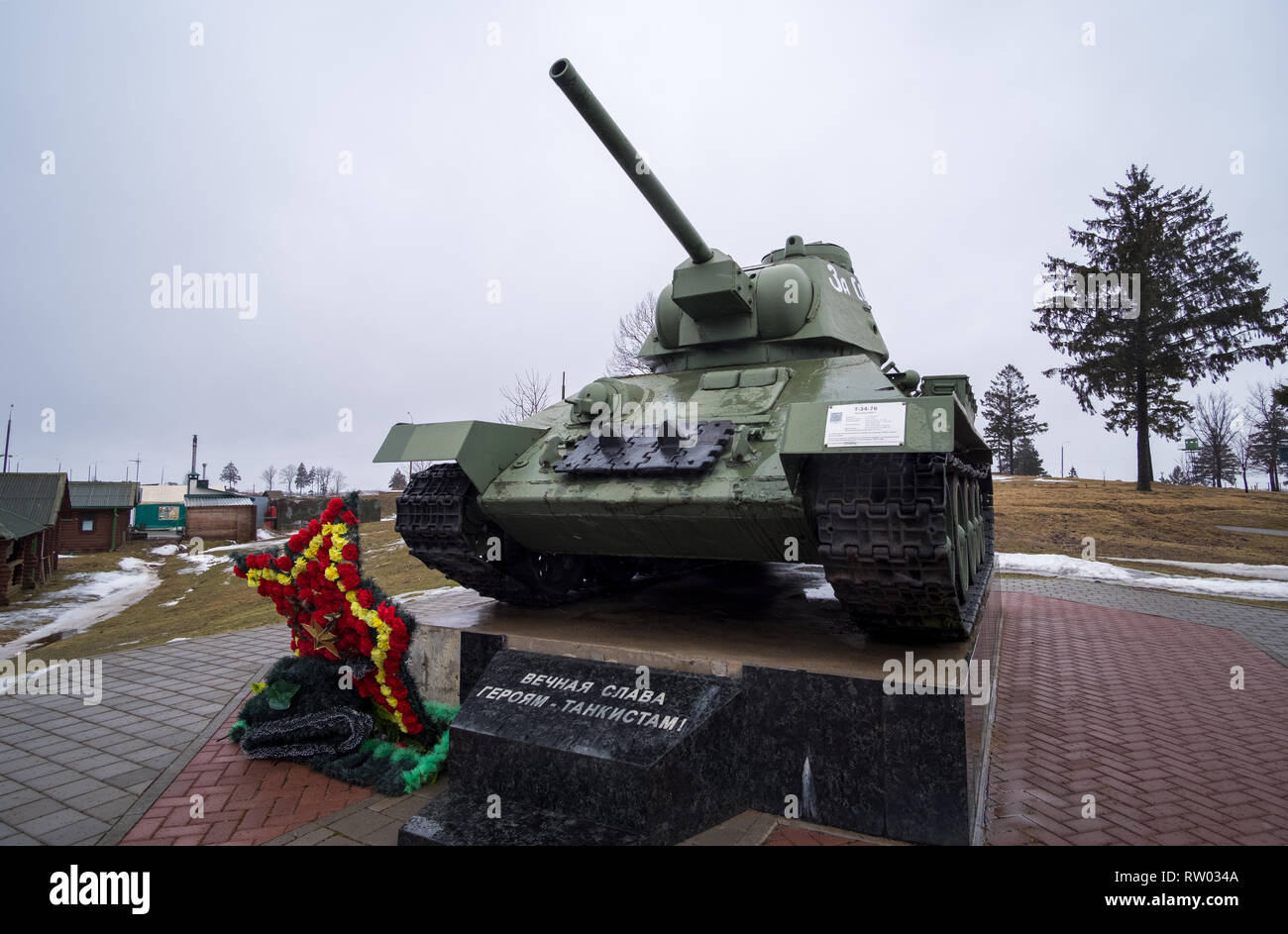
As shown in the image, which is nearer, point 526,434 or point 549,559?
point 526,434

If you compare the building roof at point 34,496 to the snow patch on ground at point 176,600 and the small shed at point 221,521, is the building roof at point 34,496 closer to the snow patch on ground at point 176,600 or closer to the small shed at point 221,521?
the snow patch on ground at point 176,600

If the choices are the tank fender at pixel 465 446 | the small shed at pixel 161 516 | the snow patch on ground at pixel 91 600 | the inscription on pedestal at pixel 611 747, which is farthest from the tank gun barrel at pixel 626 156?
the small shed at pixel 161 516

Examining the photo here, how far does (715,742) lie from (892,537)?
4.41 feet

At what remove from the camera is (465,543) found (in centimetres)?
509

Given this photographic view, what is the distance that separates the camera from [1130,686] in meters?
5.94

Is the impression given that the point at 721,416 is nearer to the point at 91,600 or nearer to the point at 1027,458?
the point at 91,600

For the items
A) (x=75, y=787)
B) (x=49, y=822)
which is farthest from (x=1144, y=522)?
(x=49, y=822)

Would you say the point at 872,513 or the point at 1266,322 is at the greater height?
the point at 1266,322

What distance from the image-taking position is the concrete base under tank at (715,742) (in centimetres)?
336

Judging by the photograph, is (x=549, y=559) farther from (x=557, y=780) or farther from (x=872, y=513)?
(x=872, y=513)

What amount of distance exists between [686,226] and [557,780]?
380cm

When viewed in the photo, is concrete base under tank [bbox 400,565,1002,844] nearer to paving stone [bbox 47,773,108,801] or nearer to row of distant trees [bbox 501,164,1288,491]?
paving stone [bbox 47,773,108,801]

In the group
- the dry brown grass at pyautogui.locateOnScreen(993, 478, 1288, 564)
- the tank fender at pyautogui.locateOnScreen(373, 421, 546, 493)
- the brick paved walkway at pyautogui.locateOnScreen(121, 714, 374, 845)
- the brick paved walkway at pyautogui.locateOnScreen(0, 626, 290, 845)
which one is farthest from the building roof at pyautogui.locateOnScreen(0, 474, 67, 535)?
the dry brown grass at pyautogui.locateOnScreen(993, 478, 1288, 564)

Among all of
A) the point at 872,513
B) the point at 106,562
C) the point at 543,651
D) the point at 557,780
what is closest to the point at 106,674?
the point at 543,651
